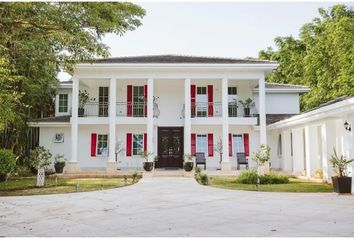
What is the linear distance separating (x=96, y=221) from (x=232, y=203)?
3.62 meters

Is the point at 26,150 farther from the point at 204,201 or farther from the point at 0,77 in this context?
the point at 204,201

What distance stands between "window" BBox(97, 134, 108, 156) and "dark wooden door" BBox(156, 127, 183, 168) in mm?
3185

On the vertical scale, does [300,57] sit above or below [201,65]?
above

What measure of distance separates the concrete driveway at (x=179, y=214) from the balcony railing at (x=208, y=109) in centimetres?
1051

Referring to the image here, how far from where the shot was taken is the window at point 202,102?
2122cm

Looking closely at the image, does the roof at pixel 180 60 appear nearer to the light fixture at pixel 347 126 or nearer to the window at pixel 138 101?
the window at pixel 138 101

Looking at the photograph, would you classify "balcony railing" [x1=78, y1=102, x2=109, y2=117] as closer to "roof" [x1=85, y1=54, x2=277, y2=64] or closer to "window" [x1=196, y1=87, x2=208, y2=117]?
"roof" [x1=85, y1=54, x2=277, y2=64]

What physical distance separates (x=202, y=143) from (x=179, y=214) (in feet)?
45.3

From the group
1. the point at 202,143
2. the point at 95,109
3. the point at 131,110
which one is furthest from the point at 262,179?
the point at 95,109

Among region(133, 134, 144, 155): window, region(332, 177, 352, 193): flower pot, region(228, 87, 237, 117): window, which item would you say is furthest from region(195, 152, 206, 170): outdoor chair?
region(332, 177, 352, 193): flower pot

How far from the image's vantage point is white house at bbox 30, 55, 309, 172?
1928cm

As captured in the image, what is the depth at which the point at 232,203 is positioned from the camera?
8828mm

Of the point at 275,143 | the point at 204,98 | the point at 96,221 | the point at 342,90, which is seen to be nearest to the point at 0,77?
the point at 96,221

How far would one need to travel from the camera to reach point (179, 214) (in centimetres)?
737
